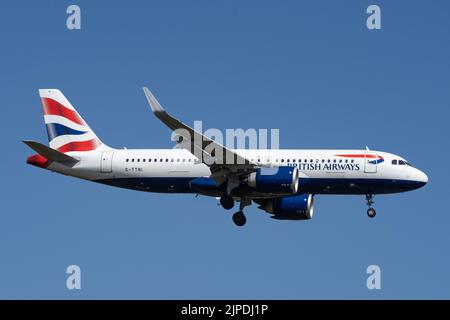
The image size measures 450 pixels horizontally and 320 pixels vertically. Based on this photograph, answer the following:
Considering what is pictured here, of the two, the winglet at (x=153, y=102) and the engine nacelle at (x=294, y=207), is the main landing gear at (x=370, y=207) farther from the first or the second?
the winglet at (x=153, y=102)

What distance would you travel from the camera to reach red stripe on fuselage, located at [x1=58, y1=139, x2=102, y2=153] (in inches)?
2864

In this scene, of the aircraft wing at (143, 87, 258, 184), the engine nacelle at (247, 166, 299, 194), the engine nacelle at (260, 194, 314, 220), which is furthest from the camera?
the engine nacelle at (260, 194, 314, 220)

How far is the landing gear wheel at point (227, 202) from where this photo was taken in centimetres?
6750

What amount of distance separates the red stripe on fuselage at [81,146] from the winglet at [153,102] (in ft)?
53.7

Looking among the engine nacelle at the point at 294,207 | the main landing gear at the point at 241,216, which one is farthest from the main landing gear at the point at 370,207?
the main landing gear at the point at 241,216

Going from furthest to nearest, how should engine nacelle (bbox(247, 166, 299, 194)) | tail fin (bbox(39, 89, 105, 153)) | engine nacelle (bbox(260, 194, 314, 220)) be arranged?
tail fin (bbox(39, 89, 105, 153)), engine nacelle (bbox(260, 194, 314, 220)), engine nacelle (bbox(247, 166, 299, 194))

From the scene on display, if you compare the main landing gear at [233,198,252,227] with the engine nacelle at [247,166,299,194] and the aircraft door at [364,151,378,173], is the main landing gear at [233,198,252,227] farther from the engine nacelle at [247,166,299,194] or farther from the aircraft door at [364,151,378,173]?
the aircraft door at [364,151,378,173]

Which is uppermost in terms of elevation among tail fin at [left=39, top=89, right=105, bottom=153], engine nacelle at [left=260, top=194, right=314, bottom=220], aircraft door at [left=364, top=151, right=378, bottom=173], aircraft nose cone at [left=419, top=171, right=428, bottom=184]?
tail fin at [left=39, top=89, right=105, bottom=153]

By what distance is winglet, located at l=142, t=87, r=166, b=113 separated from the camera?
56.2 m

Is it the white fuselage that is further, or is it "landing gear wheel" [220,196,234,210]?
the white fuselage

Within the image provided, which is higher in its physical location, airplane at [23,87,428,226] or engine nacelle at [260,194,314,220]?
airplane at [23,87,428,226]

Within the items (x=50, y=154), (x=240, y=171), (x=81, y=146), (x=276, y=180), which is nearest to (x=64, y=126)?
(x=81, y=146)

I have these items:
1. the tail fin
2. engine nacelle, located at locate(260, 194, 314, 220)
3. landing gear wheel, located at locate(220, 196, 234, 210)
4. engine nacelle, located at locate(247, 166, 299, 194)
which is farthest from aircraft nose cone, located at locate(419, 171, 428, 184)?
the tail fin

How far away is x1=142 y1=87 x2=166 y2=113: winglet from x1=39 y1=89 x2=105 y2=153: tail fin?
1635 centimetres
